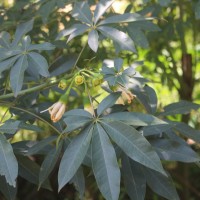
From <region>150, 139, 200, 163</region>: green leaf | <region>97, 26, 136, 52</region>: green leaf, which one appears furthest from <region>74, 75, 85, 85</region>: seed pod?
<region>150, 139, 200, 163</region>: green leaf

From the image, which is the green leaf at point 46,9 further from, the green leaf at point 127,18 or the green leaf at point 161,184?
the green leaf at point 161,184

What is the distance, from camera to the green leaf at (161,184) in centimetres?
108

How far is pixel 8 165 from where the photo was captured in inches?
36.4

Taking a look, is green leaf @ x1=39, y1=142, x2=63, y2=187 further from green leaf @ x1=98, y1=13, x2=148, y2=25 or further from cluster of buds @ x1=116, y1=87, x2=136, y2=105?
green leaf @ x1=98, y1=13, x2=148, y2=25

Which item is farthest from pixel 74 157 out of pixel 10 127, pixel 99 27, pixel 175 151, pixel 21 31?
pixel 21 31

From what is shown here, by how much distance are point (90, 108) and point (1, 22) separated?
65 centimetres

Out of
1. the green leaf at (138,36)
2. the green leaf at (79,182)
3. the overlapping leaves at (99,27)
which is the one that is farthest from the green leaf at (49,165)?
the green leaf at (138,36)

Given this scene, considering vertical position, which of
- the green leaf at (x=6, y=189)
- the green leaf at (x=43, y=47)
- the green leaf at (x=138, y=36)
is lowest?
the green leaf at (x=6, y=189)

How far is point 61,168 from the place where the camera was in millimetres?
910

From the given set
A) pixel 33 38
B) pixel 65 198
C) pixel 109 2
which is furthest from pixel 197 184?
pixel 109 2

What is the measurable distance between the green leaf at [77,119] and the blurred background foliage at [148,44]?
353 millimetres

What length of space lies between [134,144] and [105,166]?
0.25 feet

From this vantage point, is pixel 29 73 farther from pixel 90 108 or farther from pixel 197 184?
pixel 197 184

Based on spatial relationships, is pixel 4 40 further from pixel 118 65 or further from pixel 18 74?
pixel 118 65
